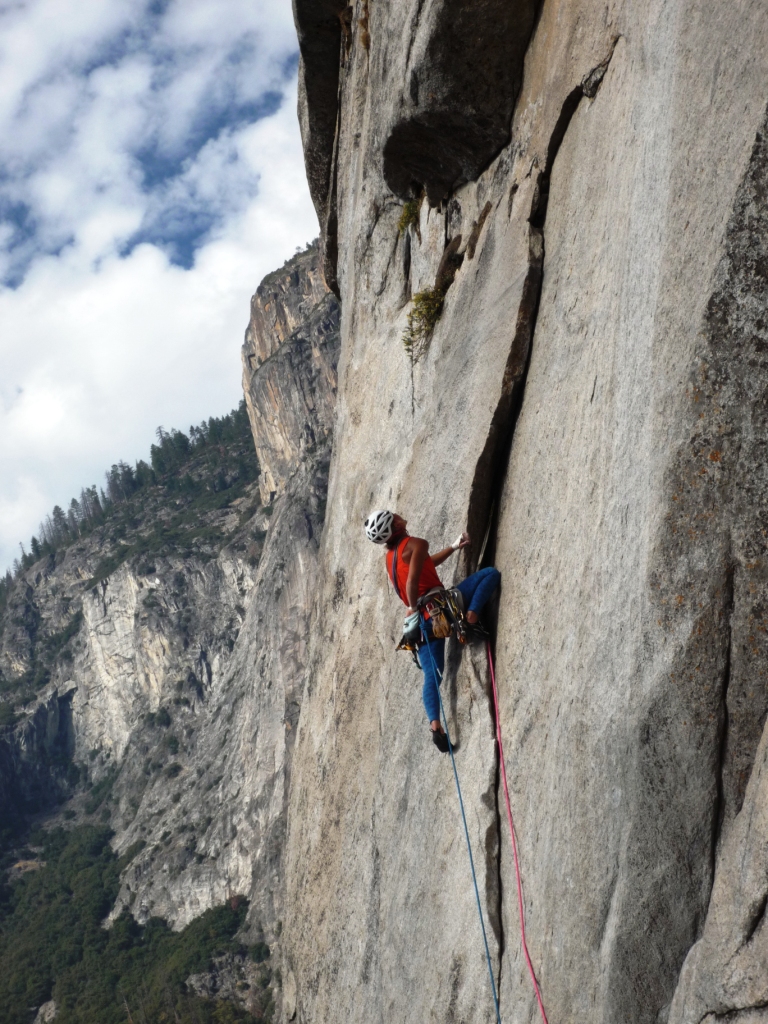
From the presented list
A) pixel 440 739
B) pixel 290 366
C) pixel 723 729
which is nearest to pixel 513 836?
pixel 440 739

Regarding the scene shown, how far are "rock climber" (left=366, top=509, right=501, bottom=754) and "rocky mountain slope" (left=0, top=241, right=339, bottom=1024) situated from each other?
232 ft

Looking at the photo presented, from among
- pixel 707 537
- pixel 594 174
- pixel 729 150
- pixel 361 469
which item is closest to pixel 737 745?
pixel 707 537

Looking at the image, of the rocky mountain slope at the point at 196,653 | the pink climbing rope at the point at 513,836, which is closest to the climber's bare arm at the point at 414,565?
the pink climbing rope at the point at 513,836

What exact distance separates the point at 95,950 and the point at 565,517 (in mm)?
100019

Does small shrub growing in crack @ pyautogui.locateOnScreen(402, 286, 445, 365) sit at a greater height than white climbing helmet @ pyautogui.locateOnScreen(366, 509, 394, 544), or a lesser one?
greater

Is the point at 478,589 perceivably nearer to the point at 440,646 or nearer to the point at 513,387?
the point at 440,646

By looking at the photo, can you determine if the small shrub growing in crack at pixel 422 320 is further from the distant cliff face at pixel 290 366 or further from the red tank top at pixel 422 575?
the distant cliff face at pixel 290 366

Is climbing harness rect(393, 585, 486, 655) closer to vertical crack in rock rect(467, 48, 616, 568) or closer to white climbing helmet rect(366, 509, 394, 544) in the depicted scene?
vertical crack in rock rect(467, 48, 616, 568)

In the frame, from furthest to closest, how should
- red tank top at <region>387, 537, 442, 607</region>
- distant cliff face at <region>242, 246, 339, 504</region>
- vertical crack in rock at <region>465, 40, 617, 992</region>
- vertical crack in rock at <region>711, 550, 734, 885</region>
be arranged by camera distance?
distant cliff face at <region>242, 246, 339, 504</region> → red tank top at <region>387, 537, 442, 607</region> → vertical crack in rock at <region>465, 40, 617, 992</region> → vertical crack in rock at <region>711, 550, 734, 885</region>

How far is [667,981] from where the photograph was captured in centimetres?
455

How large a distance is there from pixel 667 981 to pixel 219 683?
10472 centimetres

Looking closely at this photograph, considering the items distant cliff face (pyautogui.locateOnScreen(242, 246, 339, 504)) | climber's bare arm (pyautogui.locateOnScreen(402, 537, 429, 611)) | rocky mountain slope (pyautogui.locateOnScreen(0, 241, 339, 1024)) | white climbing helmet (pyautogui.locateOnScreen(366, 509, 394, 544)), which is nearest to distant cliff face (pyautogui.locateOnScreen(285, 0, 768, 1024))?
climber's bare arm (pyautogui.locateOnScreen(402, 537, 429, 611))

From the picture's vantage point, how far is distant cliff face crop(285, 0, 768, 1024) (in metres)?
4.45

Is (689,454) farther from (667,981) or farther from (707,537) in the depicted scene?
(667,981)
